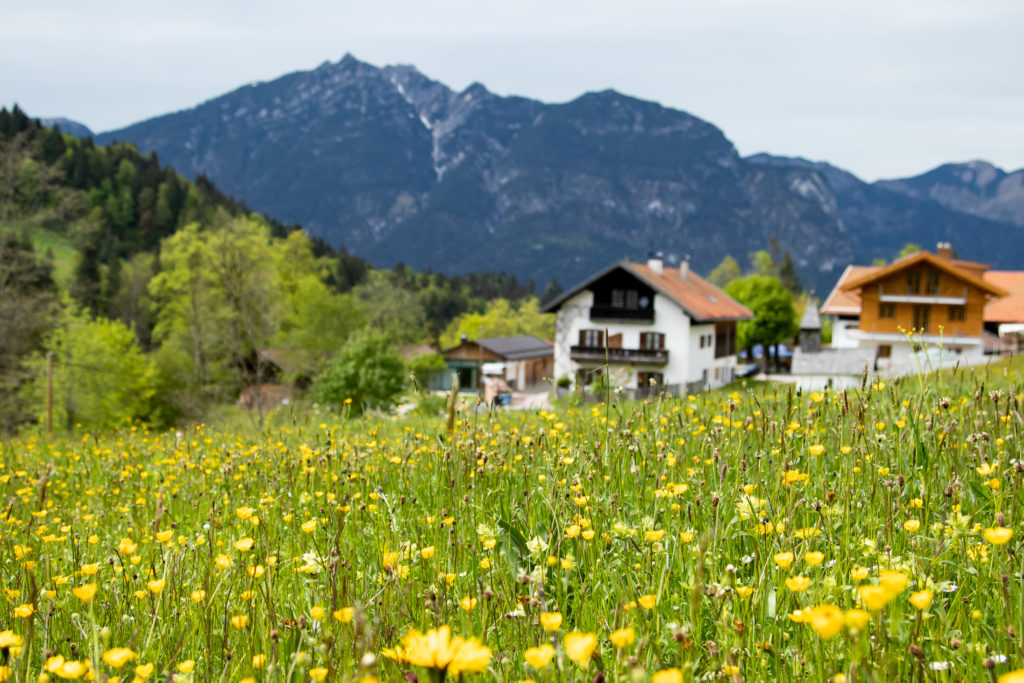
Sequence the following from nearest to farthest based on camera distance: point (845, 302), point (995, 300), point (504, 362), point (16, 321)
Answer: point (16, 321)
point (995, 300)
point (845, 302)
point (504, 362)

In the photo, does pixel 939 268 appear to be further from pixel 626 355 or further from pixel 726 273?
pixel 726 273

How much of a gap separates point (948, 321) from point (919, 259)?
464cm

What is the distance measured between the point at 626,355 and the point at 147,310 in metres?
51.3

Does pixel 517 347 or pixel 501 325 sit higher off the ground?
pixel 501 325

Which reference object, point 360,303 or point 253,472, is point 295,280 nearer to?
point 360,303

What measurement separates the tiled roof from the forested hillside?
17787 millimetres

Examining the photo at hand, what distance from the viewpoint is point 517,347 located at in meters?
76.1

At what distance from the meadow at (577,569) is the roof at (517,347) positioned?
208 ft

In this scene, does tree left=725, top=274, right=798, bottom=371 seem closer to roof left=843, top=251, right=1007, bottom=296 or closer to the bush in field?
roof left=843, top=251, right=1007, bottom=296

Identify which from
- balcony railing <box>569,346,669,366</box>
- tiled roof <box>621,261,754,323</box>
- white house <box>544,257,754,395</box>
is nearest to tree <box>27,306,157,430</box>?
white house <box>544,257,754,395</box>

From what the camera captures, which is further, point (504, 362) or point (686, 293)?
point (504, 362)

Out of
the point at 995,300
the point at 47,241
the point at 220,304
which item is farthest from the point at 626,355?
the point at 47,241

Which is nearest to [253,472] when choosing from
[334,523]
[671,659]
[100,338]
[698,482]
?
[334,523]

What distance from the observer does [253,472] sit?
17.3 ft
